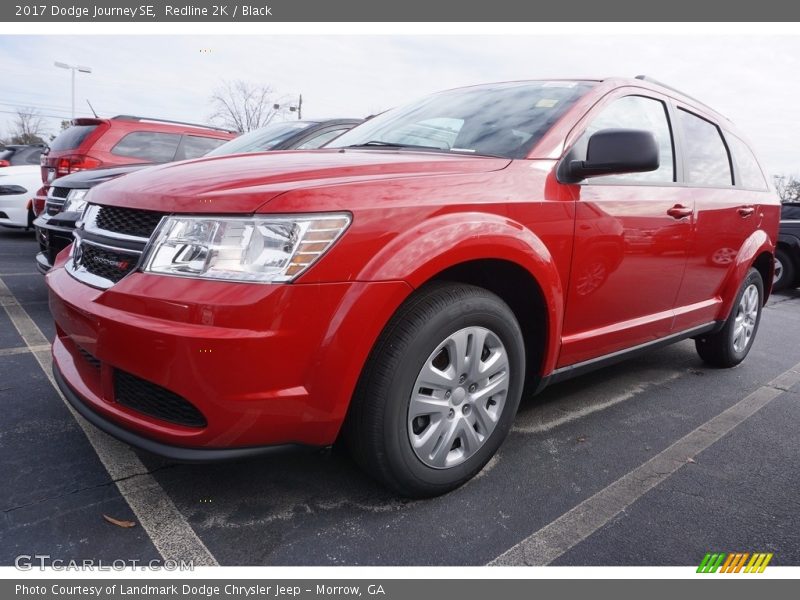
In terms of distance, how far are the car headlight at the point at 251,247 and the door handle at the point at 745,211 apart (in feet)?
9.94

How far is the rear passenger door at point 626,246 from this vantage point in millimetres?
2482

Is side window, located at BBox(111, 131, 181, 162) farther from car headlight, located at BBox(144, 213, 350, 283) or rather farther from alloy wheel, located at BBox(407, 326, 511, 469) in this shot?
alloy wheel, located at BBox(407, 326, 511, 469)

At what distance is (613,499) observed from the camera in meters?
2.21

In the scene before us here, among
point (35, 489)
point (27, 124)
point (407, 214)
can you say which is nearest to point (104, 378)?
point (35, 489)

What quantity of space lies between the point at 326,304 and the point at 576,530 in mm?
1171

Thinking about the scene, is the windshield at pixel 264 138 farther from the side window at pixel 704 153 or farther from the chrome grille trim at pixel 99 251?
the side window at pixel 704 153

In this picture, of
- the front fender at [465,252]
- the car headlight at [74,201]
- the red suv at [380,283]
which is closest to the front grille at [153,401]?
the red suv at [380,283]

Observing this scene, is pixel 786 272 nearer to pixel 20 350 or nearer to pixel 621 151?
pixel 621 151

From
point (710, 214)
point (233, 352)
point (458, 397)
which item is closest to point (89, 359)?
point (233, 352)

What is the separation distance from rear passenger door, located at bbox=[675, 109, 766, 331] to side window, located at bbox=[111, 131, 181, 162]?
541 centimetres

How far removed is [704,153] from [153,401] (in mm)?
3302

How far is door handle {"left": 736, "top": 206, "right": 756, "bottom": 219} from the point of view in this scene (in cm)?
362

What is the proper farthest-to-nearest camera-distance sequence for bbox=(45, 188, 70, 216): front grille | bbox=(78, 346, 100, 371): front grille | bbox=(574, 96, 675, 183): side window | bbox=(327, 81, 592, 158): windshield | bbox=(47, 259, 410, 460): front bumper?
bbox=(45, 188, 70, 216): front grille
bbox=(574, 96, 675, 183): side window
bbox=(327, 81, 592, 158): windshield
bbox=(78, 346, 100, 371): front grille
bbox=(47, 259, 410, 460): front bumper

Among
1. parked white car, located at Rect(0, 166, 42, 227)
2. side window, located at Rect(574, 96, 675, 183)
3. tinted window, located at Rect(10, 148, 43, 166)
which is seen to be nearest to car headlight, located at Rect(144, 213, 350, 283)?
side window, located at Rect(574, 96, 675, 183)
